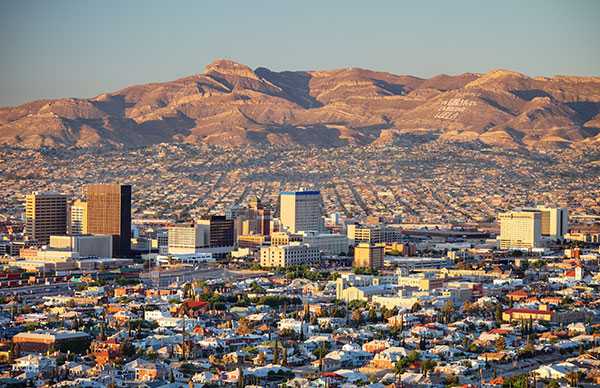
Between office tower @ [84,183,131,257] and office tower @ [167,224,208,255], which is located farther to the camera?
office tower @ [84,183,131,257]

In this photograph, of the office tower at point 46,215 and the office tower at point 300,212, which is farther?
the office tower at point 300,212

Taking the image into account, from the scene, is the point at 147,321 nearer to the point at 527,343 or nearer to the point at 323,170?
the point at 527,343

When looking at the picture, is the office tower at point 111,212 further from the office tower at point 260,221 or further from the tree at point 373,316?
the tree at point 373,316

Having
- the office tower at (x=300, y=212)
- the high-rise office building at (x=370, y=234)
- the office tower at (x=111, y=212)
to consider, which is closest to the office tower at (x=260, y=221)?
the office tower at (x=300, y=212)

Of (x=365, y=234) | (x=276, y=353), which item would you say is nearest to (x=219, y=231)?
(x=365, y=234)

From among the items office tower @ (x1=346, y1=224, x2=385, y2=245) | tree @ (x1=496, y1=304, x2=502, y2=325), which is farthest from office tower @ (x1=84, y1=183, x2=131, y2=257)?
tree @ (x1=496, y1=304, x2=502, y2=325)

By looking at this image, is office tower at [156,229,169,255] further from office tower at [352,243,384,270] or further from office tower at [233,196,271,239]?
office tower at [352,243,384,270]

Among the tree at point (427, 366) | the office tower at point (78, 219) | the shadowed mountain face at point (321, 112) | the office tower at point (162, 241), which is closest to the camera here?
the tree at point (427, 366)
